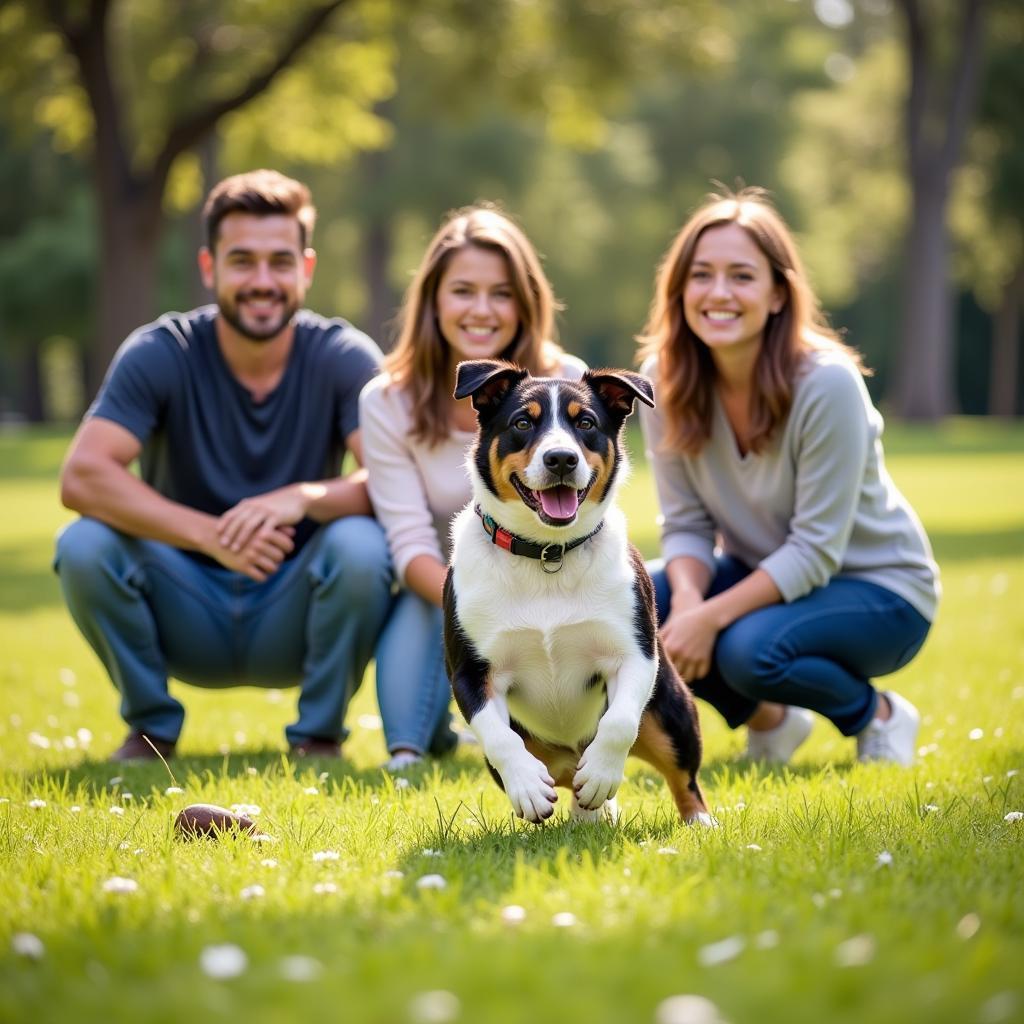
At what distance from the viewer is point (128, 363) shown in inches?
218

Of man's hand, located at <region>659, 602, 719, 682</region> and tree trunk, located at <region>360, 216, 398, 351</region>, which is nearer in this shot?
man's hand, located at <region>659, 602, 719, 682</region>

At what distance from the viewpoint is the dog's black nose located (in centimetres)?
383

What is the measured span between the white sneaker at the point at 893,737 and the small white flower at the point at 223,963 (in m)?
3.16

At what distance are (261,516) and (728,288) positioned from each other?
6.65ft

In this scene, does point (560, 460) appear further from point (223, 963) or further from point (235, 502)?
point (235, 502)

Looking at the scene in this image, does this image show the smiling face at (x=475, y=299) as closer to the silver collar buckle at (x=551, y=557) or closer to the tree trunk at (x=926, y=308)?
the silver collar buckle at (x=551, y=557)

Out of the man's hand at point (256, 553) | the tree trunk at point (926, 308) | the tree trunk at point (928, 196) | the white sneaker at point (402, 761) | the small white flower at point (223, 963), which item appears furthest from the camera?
the tree trunk at point (926, 308)

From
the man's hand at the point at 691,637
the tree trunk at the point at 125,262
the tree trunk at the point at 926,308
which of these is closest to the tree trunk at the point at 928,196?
the tree trunk at the point at 926,308

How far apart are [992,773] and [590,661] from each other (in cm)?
157

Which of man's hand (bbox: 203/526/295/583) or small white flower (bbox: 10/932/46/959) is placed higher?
man's hand (bbox: 203/526/295/583)

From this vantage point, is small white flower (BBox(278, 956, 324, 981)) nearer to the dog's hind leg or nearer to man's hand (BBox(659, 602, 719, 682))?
the dog's hind leg

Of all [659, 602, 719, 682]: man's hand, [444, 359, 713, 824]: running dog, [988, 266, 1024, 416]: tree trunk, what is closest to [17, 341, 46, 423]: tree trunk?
[988, 266, 1024, 416]: tree trunk

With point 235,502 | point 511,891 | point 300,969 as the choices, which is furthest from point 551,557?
point 235,502

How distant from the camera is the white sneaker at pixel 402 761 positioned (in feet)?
16.2
